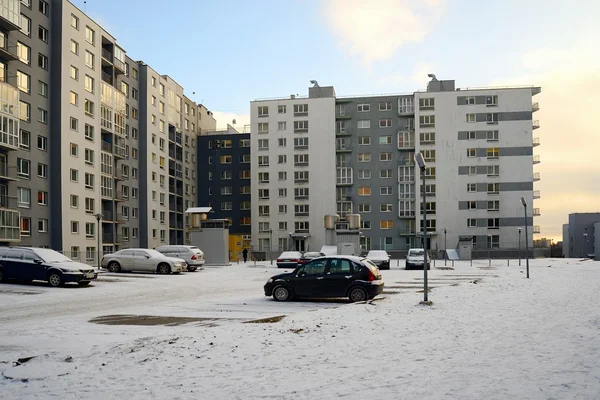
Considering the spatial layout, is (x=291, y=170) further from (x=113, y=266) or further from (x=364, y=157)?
(x=113, y=266)

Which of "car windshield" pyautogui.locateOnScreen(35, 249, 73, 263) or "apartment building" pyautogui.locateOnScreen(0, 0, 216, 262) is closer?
"car windshield" pyautogui.locateOnScreen(35, 249, 73, 263)

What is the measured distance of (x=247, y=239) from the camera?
281 feet

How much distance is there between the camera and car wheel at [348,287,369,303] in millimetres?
17484

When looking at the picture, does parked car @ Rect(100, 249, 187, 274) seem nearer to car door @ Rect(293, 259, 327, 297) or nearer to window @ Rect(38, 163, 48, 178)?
window @ Rect(38, 163, 48, 178)

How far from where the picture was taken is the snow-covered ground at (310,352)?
6968 millimetres

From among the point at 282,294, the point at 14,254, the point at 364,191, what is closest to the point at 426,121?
the point at 364,191

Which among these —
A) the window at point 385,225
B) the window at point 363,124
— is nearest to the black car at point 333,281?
the window at point 385,225

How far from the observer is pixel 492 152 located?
258 ft

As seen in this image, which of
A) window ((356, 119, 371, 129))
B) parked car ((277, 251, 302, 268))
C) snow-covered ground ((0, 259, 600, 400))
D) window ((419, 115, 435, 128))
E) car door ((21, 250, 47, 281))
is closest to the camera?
snow-covered ground ((0, 259, 600, 400))

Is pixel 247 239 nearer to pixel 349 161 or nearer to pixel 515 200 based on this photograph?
pixel 349 161

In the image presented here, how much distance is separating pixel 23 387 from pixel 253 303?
10824 mm

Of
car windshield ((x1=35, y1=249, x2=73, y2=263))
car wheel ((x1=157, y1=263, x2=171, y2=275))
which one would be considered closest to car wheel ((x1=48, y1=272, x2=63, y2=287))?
car windshield ((x1=35, y1=249, x2=73, y2=263))

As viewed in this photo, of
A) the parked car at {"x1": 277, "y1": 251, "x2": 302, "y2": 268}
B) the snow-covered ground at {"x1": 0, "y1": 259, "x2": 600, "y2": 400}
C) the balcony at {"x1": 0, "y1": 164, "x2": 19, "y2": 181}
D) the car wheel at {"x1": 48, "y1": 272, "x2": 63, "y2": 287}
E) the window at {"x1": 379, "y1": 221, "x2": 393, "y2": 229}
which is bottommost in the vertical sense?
the parked car at {"x1": 277, "y1": 251, "x2": 302, "y2": 268}

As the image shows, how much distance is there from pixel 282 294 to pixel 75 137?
3913 cm
